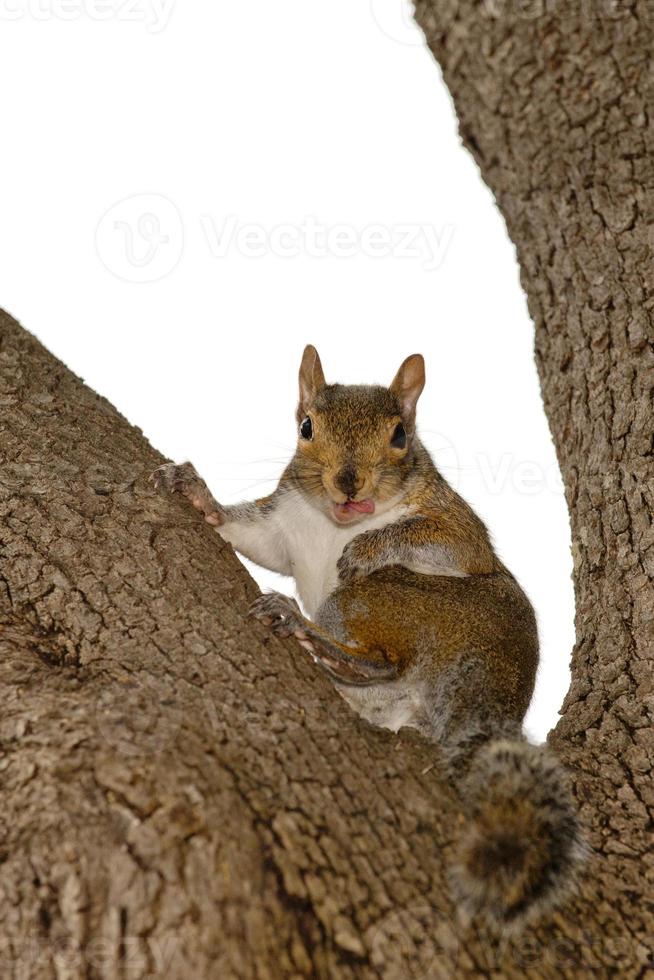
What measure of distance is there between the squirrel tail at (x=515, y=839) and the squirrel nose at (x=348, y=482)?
1.30m

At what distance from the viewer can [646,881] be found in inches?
82.4

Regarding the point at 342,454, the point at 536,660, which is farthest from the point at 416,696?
the point at 342,454

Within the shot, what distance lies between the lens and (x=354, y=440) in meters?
3.43

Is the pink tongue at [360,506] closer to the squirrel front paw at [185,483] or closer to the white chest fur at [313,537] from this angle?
the white chest fur at [313,537]

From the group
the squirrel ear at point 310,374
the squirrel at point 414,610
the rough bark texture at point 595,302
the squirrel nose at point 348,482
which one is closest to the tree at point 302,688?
the rough bark texture at point 595,302

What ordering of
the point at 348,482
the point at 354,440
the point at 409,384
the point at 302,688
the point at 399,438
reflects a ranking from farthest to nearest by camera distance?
the point at 409,384
the point at 399,438
the point at 354,440
the point at 348,482
the point at 302,688

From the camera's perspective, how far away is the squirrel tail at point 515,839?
5.91 ft

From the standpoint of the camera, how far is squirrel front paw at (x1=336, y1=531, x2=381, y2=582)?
10.7 ft

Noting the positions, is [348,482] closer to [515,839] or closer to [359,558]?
[359,558]

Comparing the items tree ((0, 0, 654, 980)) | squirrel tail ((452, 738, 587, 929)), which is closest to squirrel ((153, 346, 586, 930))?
squirrel tail ((452, 738, 587, 929))

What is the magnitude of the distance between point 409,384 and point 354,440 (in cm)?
38

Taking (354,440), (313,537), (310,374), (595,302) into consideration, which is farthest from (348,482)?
(595,302)

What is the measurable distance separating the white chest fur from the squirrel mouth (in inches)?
4.0

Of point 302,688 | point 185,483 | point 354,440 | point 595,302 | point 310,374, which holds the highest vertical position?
point 595,302
